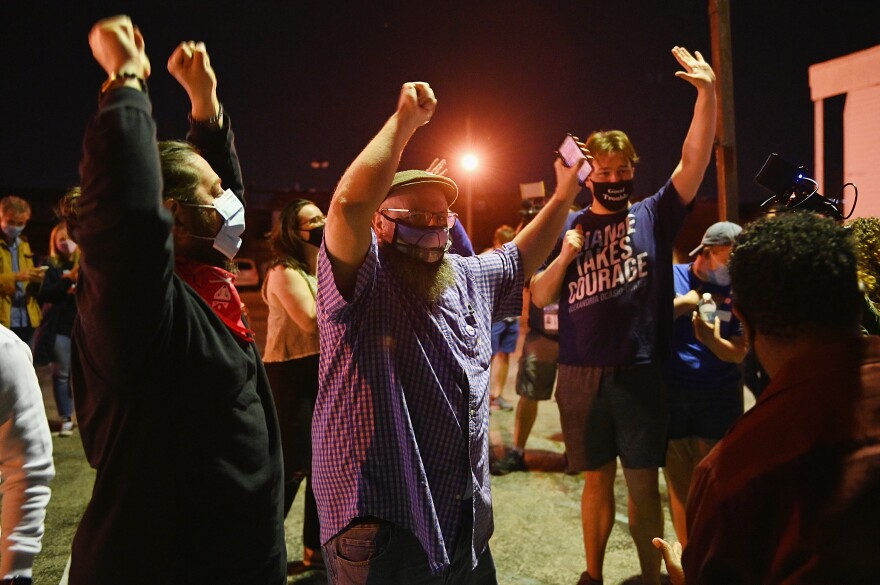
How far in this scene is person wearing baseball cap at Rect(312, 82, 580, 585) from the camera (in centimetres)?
204

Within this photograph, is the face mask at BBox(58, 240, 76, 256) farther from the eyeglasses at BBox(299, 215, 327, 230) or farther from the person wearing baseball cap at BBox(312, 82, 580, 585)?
the person wearing baseball cap at BBox(312, 82, 580, 585)

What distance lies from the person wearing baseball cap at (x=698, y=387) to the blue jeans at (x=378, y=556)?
233 centimetres

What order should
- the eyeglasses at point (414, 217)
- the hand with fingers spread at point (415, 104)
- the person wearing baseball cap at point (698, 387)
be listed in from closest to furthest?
the hand with fingers spread at point (415, 104), the eyeglasses at point (414, 217), the person wearing baseball cap at point (698, 387)

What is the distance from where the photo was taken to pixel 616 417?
11.6 ft

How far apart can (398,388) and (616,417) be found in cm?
183

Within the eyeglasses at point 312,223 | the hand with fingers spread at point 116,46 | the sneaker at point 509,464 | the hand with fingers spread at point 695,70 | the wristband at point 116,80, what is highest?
the hand with fingers spread at point 695,70

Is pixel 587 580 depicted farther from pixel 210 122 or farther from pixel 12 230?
pixel 12 230

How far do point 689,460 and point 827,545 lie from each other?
3044mm

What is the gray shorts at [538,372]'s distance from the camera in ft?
20.5

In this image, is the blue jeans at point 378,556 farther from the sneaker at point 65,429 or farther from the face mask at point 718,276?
the sneaker at point 65,429

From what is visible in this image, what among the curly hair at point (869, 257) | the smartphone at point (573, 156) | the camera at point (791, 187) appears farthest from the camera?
the smartphone at point (573, 156)

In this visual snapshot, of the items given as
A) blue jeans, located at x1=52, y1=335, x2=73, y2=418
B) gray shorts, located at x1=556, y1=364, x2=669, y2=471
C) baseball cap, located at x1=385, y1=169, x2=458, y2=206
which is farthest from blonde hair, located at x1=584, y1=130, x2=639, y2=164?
blue jeans, located at x1=52, y1=335, x2=73, y2=418

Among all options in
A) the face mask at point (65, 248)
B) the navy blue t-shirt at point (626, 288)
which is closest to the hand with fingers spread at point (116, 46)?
the navy blue t-shirt at point (626, 288)

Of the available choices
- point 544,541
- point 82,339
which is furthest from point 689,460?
point 82,339
